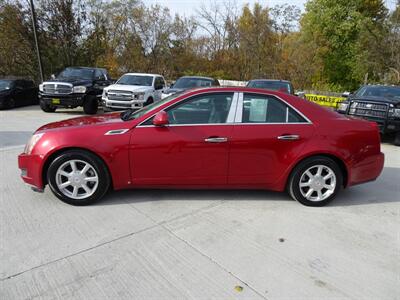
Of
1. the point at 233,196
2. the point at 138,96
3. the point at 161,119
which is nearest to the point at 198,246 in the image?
the point at 233,196

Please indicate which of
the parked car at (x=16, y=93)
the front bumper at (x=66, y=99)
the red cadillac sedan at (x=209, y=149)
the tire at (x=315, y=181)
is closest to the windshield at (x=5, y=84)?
the parked car at (x=16, y=93)

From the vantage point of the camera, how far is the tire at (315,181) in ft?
12.4

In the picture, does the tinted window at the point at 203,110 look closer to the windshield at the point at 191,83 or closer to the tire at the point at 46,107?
the windshield at the point at 191,83

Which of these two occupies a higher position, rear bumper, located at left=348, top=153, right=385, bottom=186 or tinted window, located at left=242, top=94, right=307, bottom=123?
tinted window, located at left=242, top=94, right=307, bottom=123

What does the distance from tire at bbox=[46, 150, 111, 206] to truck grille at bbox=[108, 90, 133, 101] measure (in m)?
7.21

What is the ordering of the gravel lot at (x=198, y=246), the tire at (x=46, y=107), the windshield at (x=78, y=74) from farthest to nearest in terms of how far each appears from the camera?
the windshield at (x=78, y=74)
the tire at (x=46, y=107)
the gravel lot at (x=198, y=246)

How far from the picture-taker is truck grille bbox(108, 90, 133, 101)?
34.4 feet

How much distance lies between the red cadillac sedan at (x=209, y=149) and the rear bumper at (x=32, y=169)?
0.01m

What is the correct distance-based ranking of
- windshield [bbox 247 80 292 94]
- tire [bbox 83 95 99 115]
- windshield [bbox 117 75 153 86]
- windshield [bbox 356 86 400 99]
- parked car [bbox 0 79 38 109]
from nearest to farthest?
windshield [bbox 356 86 400 99]
windshield [bbox 247 80 292 94]
tire [bbox 83 95 99 115]
windshield [bbox 117 75 153 86]
parked car [bbox 0 79 38 109]

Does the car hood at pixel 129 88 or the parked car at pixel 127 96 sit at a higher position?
the car hood at pixel 129 88

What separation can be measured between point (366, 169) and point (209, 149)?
2.17m

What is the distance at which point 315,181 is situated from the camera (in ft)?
12.6

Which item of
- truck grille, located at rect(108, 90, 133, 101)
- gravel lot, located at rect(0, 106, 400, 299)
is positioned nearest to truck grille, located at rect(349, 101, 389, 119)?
gravel lot, located at rect(0, 106, 400, 299)

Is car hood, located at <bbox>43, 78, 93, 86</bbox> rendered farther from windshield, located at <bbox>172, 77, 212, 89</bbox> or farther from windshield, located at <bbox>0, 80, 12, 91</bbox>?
windshield, located at <bbox>172, 77, 212, 89</bbox>
